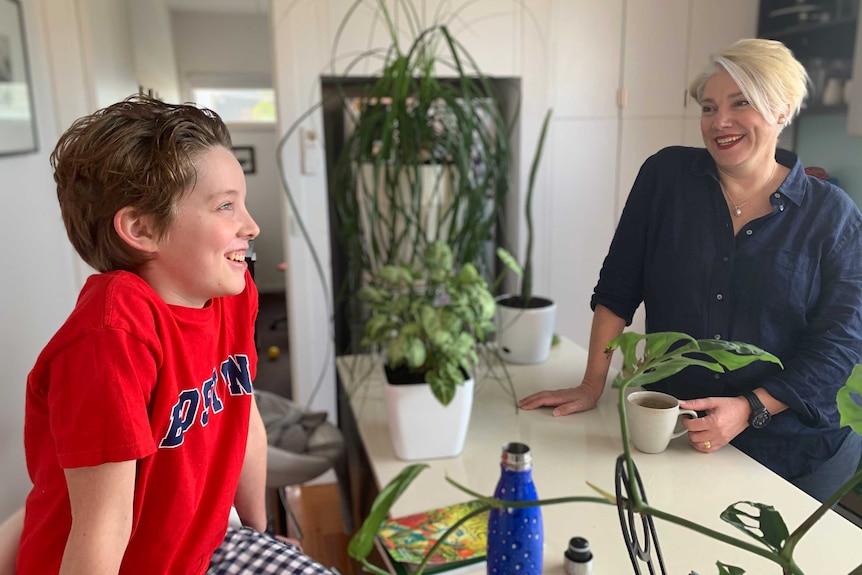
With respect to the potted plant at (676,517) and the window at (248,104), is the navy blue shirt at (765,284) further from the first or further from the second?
the window at (248,104)

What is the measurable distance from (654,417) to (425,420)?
22.0 inches

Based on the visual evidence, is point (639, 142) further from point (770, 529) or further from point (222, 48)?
point (222, 48)

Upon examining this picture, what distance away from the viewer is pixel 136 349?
717 mm

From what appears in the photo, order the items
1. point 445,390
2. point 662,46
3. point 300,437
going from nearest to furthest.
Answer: point 662,46
point 445,390
point 300,437

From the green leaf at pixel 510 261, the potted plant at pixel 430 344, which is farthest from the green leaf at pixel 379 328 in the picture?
the green leaf at pixel 510 261

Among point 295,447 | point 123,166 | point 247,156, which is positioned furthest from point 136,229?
point 295,447

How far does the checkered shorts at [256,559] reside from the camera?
926mm

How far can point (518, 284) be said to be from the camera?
1131 mm

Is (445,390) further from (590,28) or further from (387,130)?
(590,28)

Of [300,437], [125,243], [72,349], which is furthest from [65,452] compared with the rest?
[300,437]

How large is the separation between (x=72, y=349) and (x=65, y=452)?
105mm

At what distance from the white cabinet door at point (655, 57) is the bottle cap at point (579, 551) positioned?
1.61 ft

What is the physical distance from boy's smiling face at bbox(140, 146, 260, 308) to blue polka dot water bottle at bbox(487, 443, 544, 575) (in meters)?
0.37

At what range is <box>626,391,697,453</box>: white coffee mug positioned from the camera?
2.02ft
